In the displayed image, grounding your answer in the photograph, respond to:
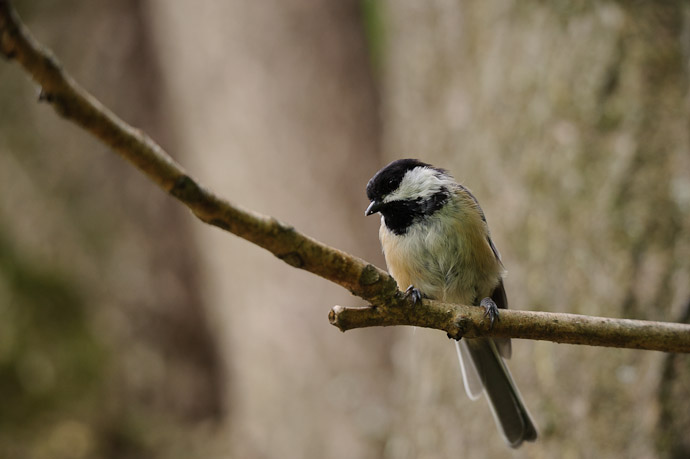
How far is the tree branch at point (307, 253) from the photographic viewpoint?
928 millimetres

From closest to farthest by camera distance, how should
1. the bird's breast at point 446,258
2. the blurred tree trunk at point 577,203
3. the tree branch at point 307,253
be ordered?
1. the tree branch at point 307,253
2. the bird's breast at point 446,258
3. the blurred tree trunk at point 577,203

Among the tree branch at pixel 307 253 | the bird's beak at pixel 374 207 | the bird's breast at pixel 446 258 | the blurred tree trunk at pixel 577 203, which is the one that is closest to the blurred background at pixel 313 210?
the blurred tree trunk at pixel 577 203

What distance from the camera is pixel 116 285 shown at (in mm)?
4055

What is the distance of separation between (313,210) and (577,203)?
188cm

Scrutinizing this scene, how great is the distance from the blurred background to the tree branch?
1.20 m

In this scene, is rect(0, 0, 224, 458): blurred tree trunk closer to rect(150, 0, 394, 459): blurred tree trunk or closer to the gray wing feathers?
rect(150, 0, 394, 459): blurred tree trunk

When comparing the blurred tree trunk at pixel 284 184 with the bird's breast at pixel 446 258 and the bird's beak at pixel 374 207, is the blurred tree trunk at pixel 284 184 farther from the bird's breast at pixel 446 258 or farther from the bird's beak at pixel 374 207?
the bird's beak at pixel 374 207

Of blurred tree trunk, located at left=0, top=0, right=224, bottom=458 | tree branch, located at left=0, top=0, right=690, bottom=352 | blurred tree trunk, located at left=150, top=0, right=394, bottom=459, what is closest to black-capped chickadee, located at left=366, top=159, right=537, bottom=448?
tree branch, located at left=0, top=0, right=690, bottom=352

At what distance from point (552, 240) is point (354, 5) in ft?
9.07

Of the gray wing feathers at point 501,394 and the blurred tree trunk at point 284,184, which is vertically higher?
the blurred tree trunk at point 284,184

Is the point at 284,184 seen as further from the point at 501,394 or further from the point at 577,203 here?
the point at 501,394

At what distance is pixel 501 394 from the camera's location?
225cm

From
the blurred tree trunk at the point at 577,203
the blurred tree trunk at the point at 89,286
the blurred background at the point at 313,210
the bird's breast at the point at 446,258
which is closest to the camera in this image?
the bird's breast at the point at 446,258

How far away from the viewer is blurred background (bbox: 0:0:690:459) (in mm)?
2688
